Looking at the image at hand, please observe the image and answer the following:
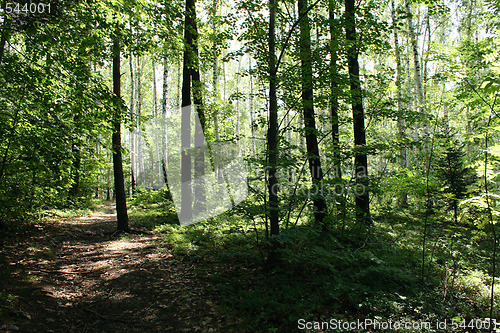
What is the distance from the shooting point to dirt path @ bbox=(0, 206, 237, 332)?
3.47 meters

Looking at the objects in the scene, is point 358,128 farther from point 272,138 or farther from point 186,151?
point 186,151

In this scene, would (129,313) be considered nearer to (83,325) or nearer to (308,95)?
(83,325)

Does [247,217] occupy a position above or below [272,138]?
below

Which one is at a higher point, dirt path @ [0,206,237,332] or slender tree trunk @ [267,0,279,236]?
slender tree trunk @ [267,0,279,236]

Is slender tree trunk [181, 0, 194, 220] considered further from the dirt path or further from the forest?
the dirt path

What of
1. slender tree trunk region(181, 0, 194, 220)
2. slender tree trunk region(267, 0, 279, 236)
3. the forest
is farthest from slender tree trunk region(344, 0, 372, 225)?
slender tree trunk region(181, 0, 194, 220)

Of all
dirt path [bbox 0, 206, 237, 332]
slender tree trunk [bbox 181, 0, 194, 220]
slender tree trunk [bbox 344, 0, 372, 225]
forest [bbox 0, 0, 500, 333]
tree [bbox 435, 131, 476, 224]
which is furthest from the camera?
tree [bbox 435, 131, 476, 224]

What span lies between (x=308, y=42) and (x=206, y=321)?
504 cm

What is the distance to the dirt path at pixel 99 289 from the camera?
3.47 metres

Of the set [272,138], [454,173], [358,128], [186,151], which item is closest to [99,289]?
[272,138]

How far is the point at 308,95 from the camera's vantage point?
6000mm

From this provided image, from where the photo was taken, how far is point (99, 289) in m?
4.38

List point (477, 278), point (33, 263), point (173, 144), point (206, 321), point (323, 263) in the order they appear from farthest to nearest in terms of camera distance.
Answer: point (173, 144)
point (477, 278)
point (33, 263)
point (323, 263)
point (206, 321)

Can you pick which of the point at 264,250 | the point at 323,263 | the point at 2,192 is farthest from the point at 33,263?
the point at 323,263
